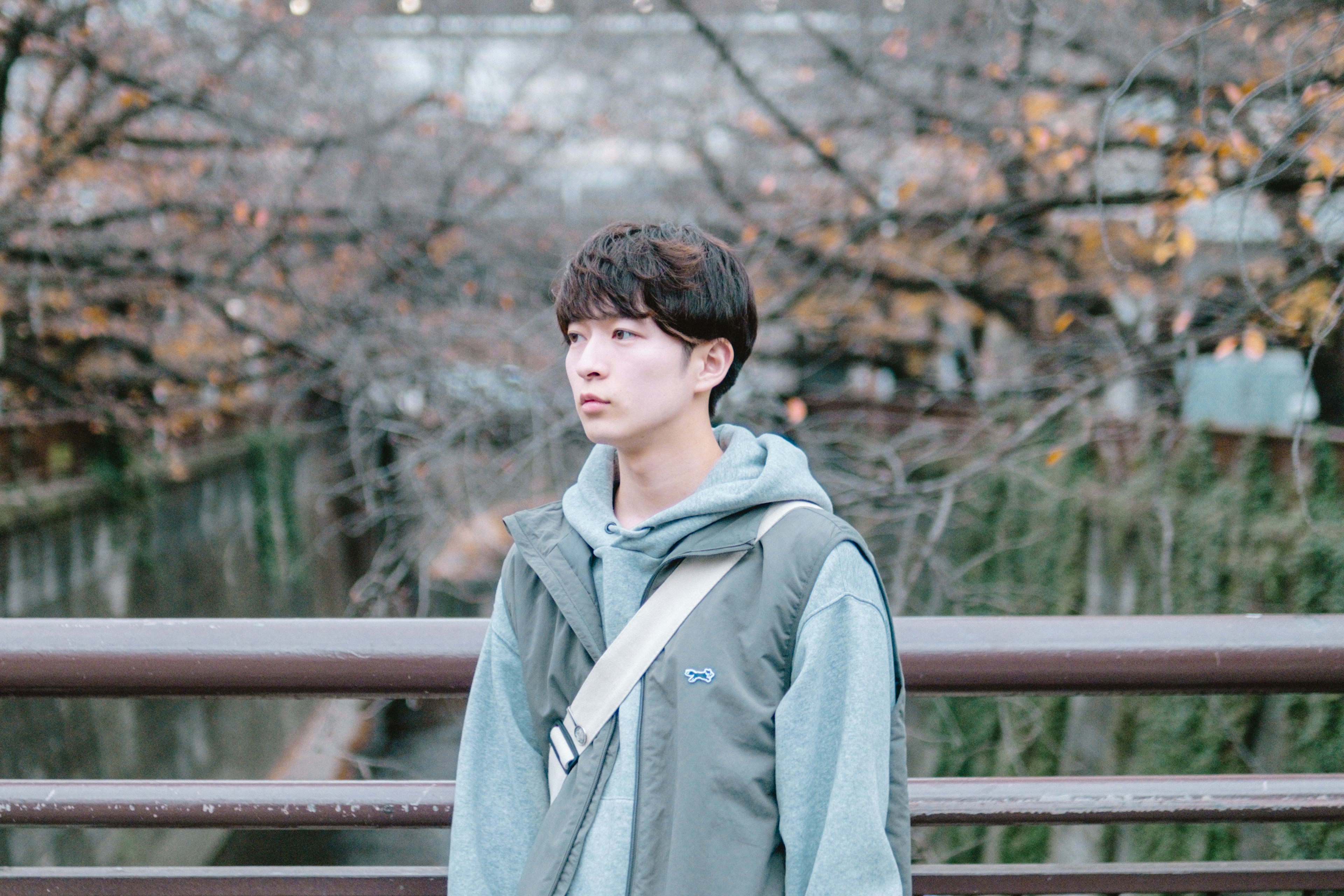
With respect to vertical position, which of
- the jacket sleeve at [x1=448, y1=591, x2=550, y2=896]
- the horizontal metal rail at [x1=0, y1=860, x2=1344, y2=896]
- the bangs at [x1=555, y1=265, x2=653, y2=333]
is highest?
the bangs at [x1=555, y1=265, x2=653, y2=333]

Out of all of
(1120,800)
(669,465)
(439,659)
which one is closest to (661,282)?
(669,465)

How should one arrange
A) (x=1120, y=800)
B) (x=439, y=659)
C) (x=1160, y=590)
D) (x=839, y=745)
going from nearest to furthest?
(x=839, y=745)
(x=439, y=659)
(x=1120, y=800)
(x=1160, y=590)

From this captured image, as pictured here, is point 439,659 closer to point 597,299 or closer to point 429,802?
point 429,802

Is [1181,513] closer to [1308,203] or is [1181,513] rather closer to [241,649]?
[1308,203]

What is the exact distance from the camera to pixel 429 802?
1677 millimetres

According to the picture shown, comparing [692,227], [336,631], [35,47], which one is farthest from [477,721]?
[35,47]

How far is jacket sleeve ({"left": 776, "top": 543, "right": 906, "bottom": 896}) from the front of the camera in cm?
116

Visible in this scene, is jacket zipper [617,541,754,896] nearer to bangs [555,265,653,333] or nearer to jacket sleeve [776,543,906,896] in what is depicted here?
jacket sleeve [776,543,906,896]

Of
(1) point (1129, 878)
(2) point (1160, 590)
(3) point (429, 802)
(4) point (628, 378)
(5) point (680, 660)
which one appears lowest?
(2) point (1160, 590)

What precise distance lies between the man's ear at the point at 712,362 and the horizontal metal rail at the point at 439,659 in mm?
576

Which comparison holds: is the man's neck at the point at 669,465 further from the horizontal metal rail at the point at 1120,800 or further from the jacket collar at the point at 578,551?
the horizontal metal rail at the point at 1120,800

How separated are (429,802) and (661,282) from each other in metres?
0.99

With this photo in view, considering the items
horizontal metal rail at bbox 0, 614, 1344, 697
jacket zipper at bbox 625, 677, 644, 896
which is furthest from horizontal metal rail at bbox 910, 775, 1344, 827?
A: jacket zipper at bbox 625, 677, 644, 896

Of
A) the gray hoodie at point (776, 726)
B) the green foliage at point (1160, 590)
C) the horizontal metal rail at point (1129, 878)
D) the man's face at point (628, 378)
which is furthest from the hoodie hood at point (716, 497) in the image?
the green foliage at point (1160, 590)
